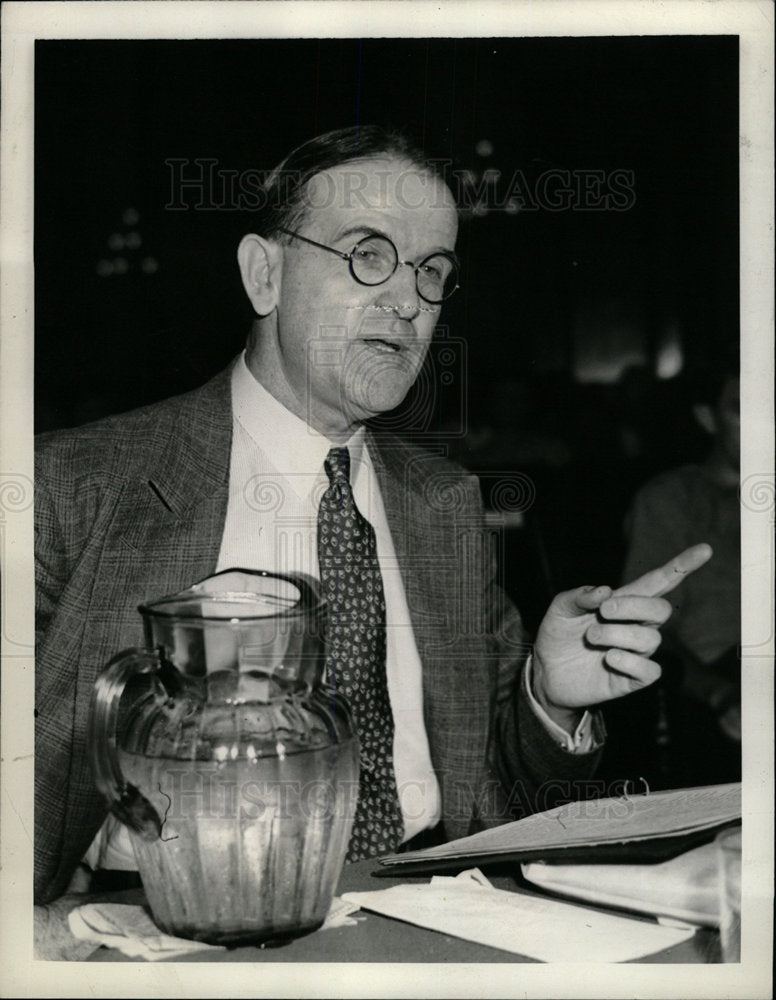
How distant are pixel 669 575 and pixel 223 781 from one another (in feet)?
1.60

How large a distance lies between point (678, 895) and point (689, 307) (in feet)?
1.94

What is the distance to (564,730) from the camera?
1.19 metres

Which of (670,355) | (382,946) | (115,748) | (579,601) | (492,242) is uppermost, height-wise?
(492,242)

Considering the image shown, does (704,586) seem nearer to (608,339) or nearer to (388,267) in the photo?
(608,339)

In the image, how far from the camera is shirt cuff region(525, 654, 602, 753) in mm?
1182

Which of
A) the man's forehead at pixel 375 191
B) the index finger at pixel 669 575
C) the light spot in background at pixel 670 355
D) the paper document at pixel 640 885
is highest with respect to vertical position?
the man's forehead at pixel 375 191

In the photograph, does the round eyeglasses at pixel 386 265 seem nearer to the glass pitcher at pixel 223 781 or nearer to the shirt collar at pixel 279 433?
the shirt collar at pixel 279 433

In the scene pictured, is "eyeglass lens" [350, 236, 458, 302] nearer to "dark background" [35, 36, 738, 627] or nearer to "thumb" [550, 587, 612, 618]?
→ "dark background" [35, 36, 738, 627]

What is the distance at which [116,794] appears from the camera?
1.02 m

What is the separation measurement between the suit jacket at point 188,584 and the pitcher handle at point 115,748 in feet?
0.37

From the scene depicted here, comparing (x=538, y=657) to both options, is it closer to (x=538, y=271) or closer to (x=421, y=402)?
(x=421, y=402)

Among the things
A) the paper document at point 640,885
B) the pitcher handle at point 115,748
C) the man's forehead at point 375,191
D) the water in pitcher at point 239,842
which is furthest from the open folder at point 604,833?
the man's forehead at point 375,191

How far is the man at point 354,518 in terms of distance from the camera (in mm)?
1158

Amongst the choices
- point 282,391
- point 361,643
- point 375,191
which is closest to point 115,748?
point 361,643
